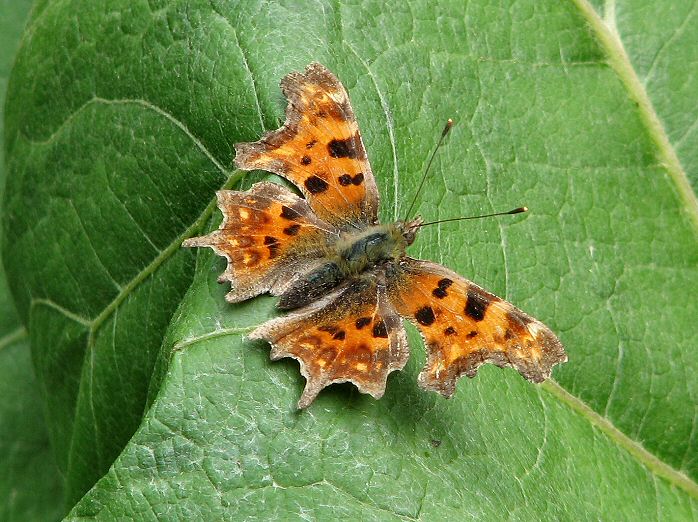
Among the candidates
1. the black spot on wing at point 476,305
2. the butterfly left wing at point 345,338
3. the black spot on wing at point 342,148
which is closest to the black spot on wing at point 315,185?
the black spot on wing at point 342,148

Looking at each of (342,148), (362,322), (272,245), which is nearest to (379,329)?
(362,322)

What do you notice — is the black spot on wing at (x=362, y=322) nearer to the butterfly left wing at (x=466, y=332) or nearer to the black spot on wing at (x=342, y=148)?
the butterfly left wing at (x=466, y=332)

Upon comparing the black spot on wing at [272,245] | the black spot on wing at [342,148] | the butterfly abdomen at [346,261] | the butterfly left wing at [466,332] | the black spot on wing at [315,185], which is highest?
the black spot on wing at [342,148]

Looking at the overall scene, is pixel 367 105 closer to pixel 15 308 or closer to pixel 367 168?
pixel 367 168

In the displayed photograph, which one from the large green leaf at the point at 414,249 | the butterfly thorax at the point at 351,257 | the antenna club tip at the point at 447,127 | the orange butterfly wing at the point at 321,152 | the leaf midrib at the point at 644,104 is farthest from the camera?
the leaf midrib at the point at 644,104

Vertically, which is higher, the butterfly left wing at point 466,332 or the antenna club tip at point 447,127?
the antenna club tip at point 447,127

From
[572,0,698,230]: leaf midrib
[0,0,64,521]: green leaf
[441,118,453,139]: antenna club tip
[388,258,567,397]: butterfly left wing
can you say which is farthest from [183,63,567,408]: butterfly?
[0,0,64,521]: green leaf

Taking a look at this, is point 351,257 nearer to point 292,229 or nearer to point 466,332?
point 292,229
